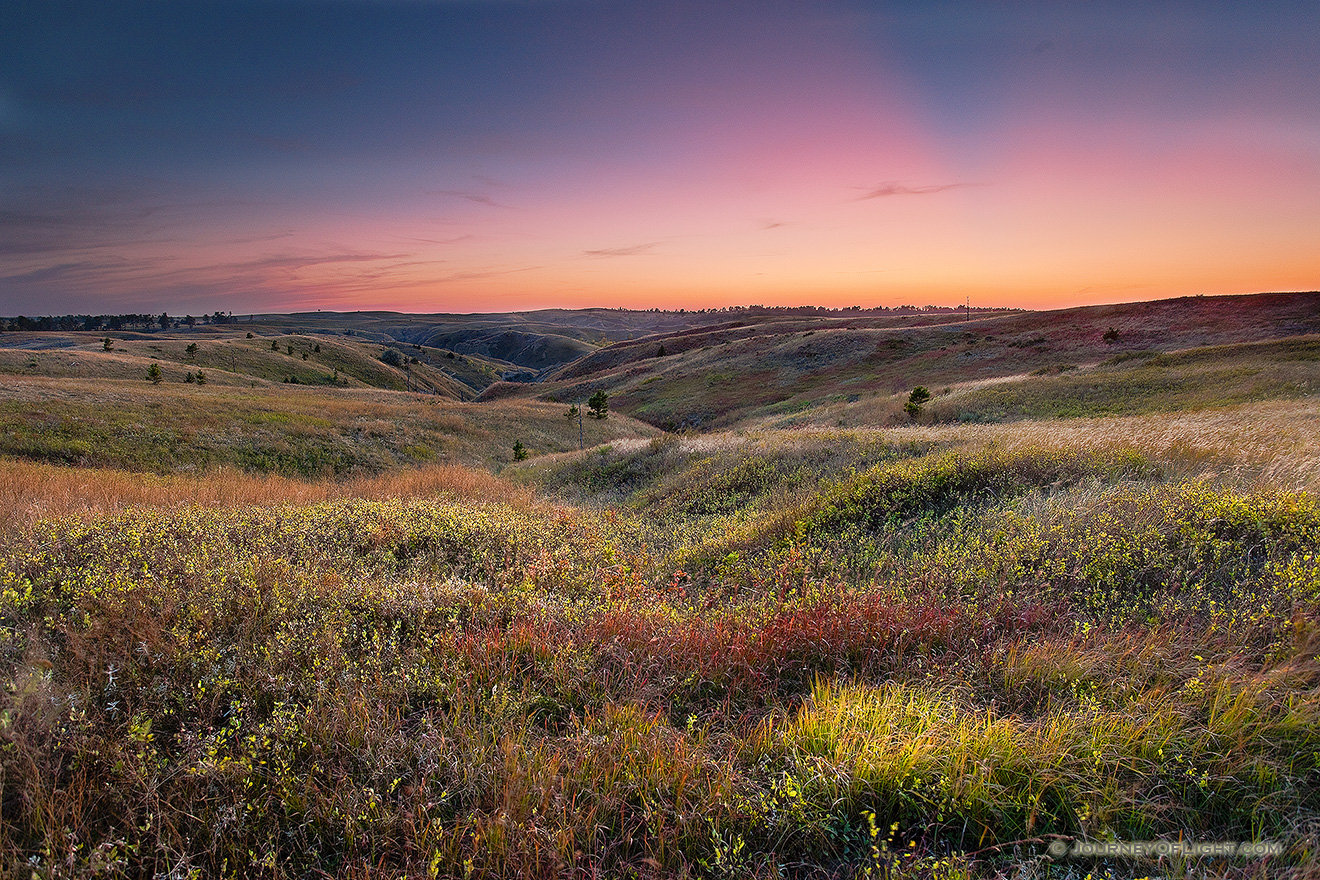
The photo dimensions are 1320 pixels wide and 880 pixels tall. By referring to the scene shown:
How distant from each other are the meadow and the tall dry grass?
59 cm

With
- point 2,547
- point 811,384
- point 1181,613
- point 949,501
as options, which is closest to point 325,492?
point 2,547

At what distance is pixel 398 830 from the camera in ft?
8.52

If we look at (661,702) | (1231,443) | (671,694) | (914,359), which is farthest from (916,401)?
(914,359)

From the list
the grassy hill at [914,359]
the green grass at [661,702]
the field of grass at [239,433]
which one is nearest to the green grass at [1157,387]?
the grassy hill at [914,359]

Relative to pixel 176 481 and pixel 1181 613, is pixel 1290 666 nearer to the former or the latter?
pixel 1181 613

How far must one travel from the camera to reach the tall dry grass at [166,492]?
699cm

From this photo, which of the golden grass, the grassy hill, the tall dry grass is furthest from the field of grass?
the golden grass

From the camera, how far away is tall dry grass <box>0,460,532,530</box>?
6.99m

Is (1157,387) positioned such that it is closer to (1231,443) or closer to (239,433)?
(1231,443)

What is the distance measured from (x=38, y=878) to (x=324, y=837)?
38.6 inches

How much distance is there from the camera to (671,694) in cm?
366

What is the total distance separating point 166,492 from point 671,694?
971 cm

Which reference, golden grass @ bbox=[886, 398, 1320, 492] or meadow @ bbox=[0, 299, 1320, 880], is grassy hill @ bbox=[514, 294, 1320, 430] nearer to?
golden grass @ bbox=[886, 398, 1320, 492]

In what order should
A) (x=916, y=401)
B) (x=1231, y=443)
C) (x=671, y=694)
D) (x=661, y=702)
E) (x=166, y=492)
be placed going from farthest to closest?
(x=916, y=401), (x=166, y=492), (x=1231, y=443), (x=671, y=694), (x=661, y=702)
